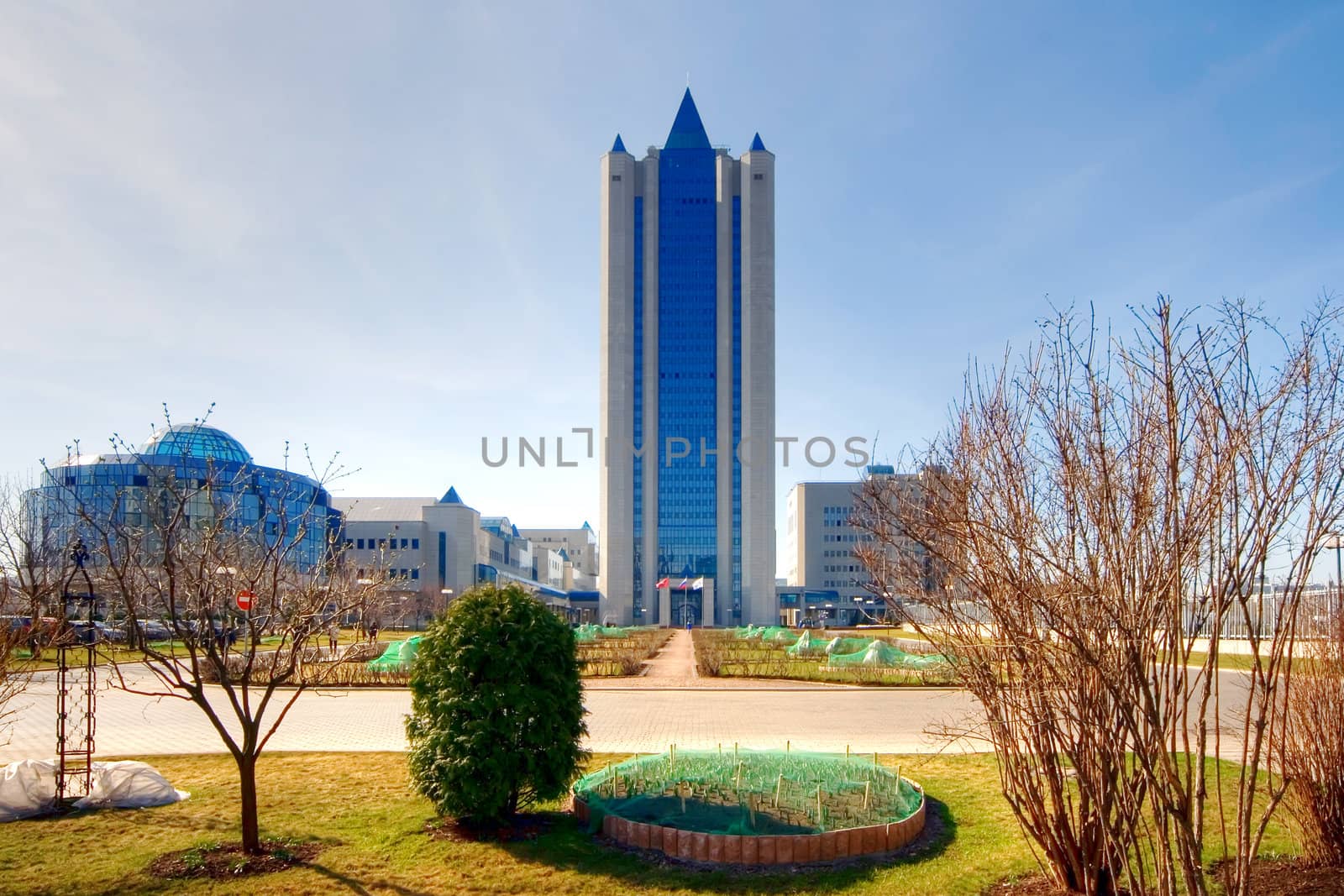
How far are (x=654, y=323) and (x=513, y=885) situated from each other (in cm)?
8581

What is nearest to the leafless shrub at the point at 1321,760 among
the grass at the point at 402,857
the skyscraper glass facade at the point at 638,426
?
the grass at the point at 402,857

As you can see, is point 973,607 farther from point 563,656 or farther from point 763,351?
point 763,351

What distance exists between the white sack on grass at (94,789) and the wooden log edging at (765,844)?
16.8 ft

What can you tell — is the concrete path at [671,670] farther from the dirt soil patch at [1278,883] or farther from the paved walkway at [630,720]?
the dirt soil patch at [1278,883]

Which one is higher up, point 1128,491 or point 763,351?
point 763,351

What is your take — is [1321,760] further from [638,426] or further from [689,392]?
[689,392]

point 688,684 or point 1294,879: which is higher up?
point 1294,879

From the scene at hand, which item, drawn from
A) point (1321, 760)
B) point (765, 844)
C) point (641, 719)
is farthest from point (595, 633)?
point (1321, 760)

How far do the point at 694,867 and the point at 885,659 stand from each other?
1858 centimetres

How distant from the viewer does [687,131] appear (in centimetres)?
9750

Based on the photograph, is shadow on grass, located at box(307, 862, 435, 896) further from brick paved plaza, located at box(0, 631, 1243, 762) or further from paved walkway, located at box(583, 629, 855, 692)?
paved walkway, located at box(583, 629, 855, 692)

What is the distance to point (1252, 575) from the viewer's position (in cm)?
413

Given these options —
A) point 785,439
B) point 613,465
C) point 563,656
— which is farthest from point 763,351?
point 563,656

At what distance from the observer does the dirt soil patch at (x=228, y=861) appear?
678 cm
